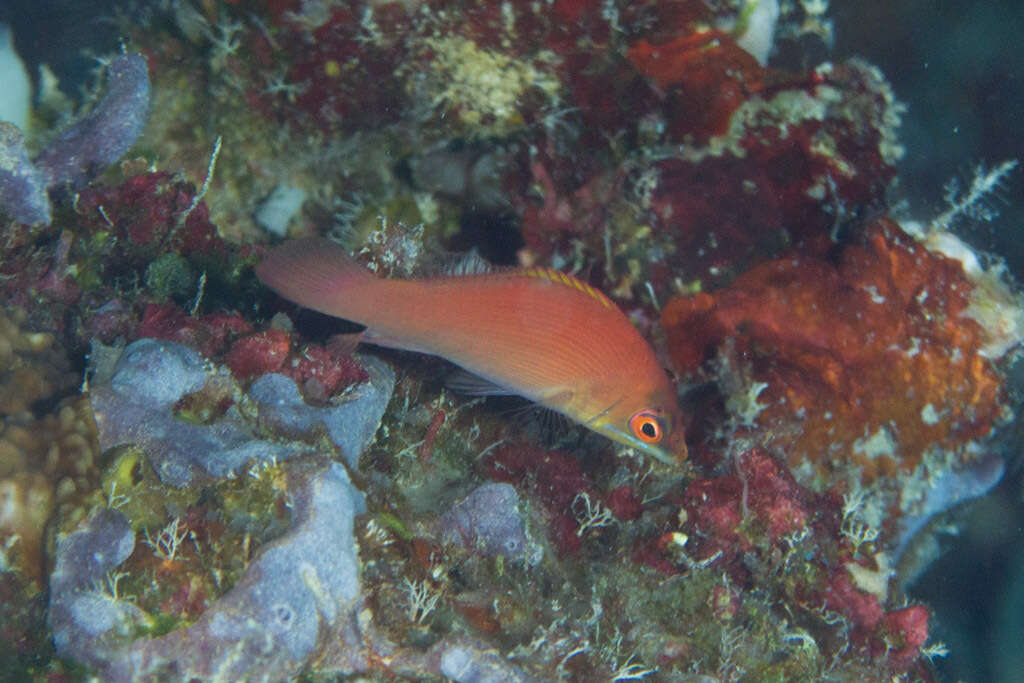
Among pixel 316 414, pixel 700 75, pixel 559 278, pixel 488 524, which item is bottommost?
pixel 488 524

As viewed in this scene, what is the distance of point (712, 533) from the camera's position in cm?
365

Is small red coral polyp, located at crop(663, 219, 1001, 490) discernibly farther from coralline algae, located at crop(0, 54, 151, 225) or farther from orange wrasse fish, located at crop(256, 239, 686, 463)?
coralline algae, located at crop(0, 54, 151, 225)

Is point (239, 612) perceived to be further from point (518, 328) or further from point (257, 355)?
point (518, 328)

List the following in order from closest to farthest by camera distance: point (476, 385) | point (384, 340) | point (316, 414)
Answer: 1. point (316, 414)
2. point (384, 340)
3. point (476, 385)

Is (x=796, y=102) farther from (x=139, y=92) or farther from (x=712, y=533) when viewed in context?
(x=139, y=92)

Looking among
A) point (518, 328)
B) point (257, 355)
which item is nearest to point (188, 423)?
point (257, 355)

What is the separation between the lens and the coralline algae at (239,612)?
2.27 m

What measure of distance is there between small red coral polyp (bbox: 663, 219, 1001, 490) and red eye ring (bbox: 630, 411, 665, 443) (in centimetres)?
116

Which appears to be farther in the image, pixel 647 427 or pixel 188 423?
pixel 647 427

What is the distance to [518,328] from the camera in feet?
10.8

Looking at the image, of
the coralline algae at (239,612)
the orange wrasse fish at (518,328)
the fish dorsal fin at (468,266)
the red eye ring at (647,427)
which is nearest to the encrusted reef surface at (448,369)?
the coralline algae at (239,612)

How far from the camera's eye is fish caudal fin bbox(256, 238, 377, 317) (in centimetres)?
318

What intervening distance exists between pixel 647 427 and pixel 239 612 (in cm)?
213

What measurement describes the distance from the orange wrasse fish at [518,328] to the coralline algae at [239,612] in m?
1.10
